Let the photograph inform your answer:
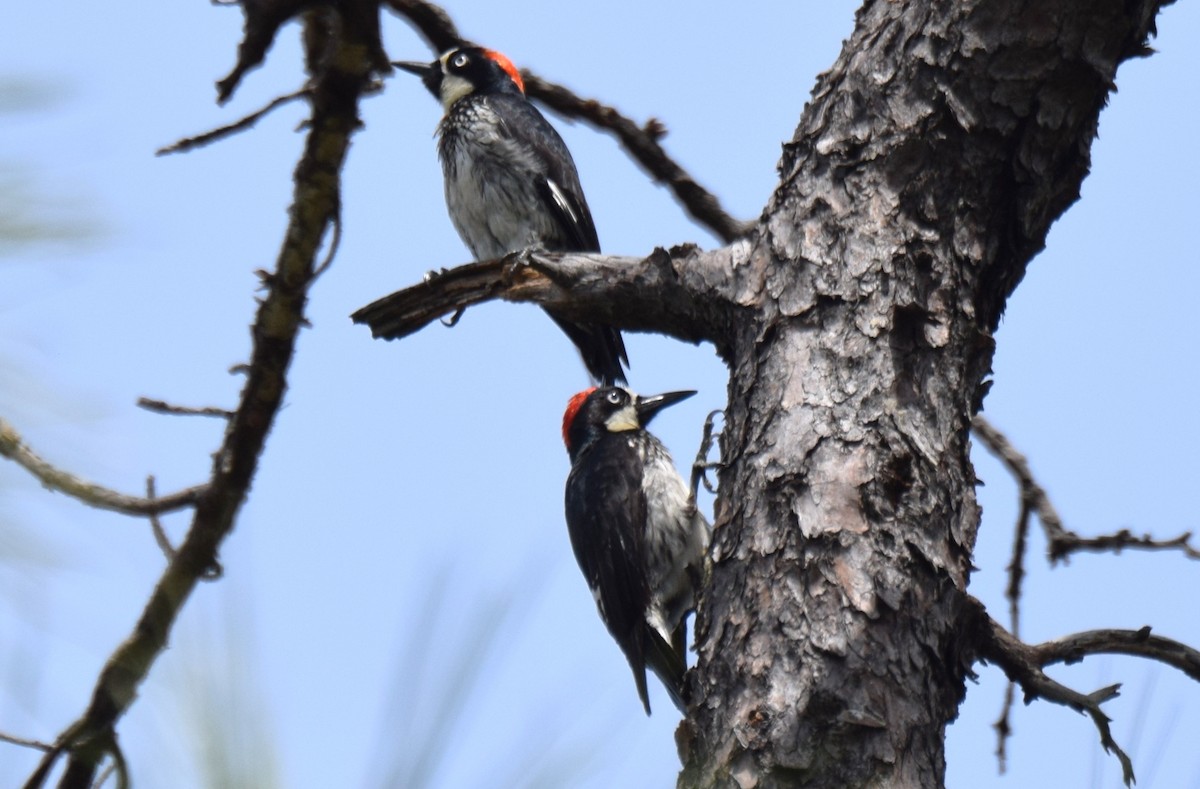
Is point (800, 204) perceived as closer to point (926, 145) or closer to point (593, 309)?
point (926, 145)

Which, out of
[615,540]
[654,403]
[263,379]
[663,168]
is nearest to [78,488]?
[263,379]

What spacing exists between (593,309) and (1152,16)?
1463mm

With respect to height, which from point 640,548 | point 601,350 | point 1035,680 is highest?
point 601,350

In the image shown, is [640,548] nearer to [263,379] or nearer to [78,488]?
[263,379]

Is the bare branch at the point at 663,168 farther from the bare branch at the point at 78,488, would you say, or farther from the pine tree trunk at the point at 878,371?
the bare branch at the point at 78,488

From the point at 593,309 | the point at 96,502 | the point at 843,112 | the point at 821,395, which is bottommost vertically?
the point at 96,502

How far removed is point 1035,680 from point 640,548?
214 centimetres

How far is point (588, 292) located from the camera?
3248 millimetres

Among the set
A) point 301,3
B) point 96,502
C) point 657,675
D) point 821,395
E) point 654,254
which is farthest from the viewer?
point 657,675

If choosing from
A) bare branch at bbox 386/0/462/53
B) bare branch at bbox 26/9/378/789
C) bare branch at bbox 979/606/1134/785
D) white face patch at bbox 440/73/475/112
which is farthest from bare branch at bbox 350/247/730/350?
white face patch at bbox 440/73/475/112

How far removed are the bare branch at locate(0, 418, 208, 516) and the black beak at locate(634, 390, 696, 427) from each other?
274 centimetres

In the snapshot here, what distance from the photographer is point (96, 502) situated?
2219 mm

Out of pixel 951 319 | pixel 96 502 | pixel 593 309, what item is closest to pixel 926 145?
pixel 951 319

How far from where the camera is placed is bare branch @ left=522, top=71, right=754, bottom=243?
14.4 ft
